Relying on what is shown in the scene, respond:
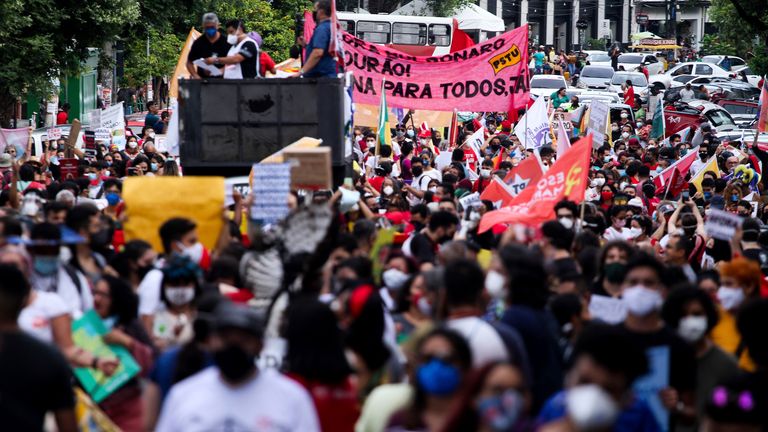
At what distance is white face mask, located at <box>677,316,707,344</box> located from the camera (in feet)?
21.9

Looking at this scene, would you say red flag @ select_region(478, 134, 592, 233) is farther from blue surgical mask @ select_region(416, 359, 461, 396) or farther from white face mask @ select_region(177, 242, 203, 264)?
blue surgical mask @ select_region(416, 359, 461, 396)

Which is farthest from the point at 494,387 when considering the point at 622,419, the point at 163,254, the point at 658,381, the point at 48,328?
the point at 163,254

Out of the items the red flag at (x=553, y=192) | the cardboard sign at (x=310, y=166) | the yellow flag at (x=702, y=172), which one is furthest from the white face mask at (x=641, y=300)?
the yellow flag at (x=702, y=172)

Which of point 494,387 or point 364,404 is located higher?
point 494,387

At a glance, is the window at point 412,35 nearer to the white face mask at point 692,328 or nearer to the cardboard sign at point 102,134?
the cardboard sign at point 102,134

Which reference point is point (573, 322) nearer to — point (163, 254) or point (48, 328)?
point (48, 328)

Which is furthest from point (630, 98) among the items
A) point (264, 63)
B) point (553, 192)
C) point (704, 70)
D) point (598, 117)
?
point (553, 192)

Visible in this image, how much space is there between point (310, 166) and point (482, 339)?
156 inches

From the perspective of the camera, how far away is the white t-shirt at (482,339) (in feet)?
18.8

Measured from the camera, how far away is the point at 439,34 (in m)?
41.2

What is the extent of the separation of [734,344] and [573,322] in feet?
2.96

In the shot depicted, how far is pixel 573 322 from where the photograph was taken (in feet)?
23.6

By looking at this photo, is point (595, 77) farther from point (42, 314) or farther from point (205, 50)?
point (42, 314)

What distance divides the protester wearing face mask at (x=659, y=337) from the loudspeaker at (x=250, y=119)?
701 cm
